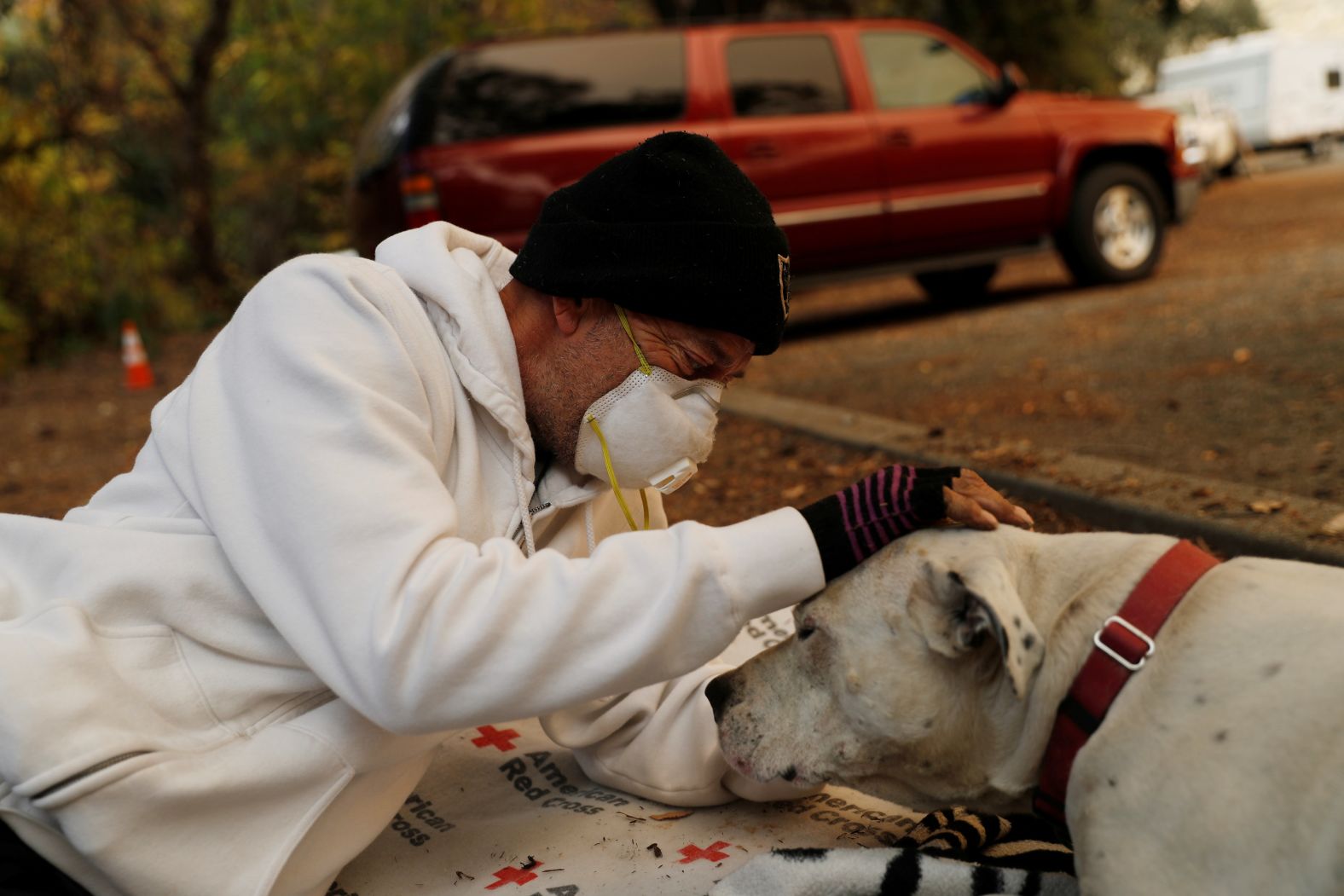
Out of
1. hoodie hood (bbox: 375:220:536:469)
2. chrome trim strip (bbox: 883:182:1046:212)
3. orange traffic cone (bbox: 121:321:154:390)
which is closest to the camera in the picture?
hoodie hood (bbox: 375:220:536:469)

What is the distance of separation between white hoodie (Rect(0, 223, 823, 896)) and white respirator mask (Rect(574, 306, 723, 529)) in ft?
0.70

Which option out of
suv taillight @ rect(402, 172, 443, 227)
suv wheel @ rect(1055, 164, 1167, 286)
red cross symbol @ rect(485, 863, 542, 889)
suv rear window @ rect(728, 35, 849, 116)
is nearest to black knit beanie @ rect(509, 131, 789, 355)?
red cross symbol @ rect(485, 863, 542, 889)

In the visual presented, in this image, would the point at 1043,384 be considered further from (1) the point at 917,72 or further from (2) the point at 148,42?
(2) the point at 148,42

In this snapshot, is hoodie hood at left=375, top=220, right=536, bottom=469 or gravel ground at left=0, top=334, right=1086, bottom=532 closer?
hoodie hood at left=375, top=220, right=536, bottom=469

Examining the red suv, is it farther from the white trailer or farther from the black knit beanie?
the white trailer

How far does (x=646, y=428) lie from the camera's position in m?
2.39

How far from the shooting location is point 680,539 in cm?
195

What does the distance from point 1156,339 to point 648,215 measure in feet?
18.7

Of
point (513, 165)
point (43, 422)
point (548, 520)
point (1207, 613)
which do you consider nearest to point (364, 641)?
point (548, 520)

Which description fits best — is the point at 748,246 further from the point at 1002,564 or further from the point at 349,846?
the point at 349,846

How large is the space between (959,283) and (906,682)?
9.06 metres

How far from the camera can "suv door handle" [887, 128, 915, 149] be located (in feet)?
29.1

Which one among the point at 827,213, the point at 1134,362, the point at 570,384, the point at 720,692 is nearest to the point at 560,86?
the point at 827,213

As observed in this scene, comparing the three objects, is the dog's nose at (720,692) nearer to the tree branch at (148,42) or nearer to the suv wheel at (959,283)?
the suv wheel at (959,283)
